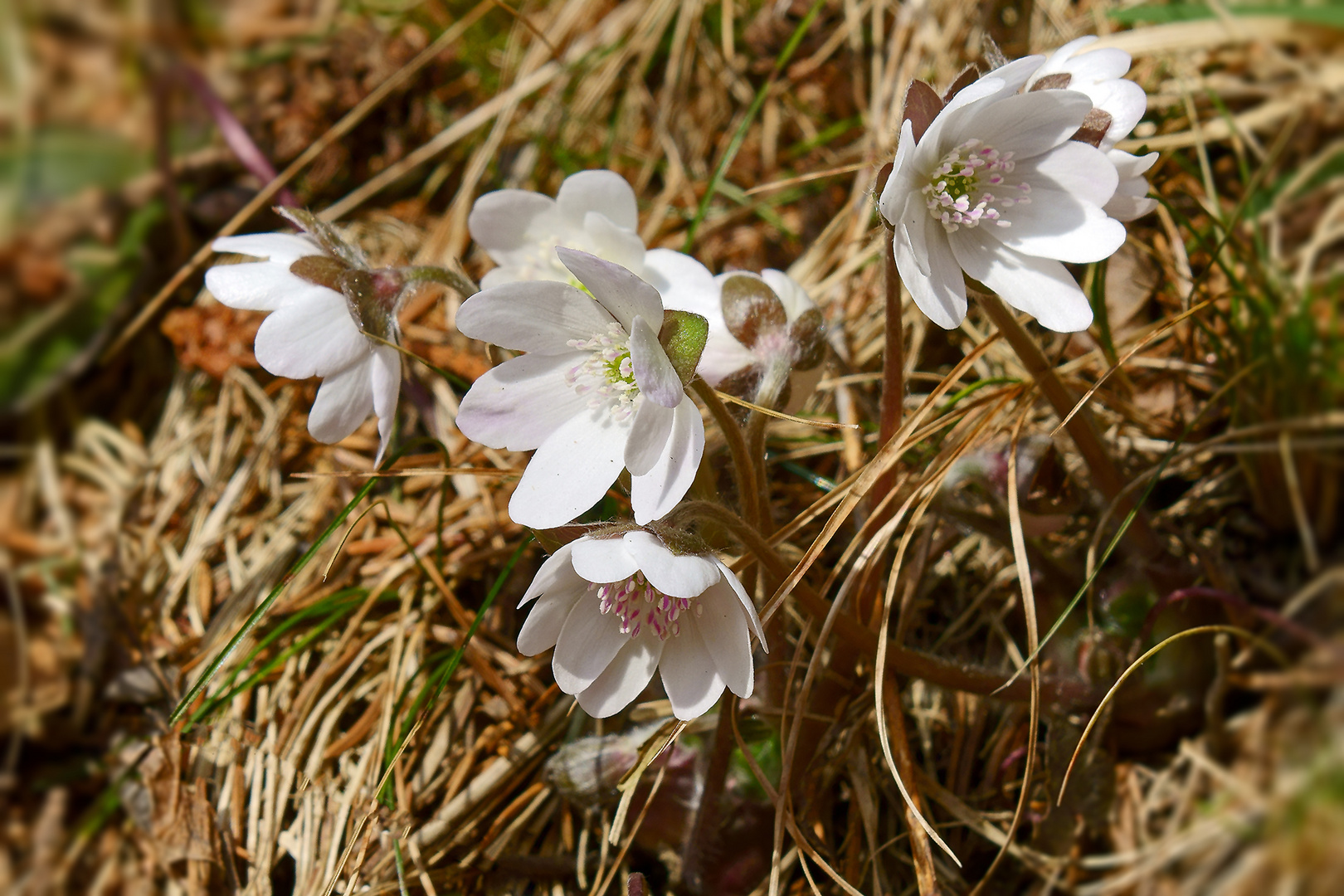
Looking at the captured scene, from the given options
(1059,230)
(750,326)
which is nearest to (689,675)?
(750,326)

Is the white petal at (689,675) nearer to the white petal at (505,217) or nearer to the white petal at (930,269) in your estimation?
the white petal at (930,269)

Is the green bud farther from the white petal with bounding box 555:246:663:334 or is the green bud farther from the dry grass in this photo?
the dry grass

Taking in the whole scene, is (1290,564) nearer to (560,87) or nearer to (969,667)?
(969,667)

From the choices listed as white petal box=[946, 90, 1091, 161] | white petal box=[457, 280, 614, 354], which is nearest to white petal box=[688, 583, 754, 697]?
white petal box=[457, 280, 614, 354]

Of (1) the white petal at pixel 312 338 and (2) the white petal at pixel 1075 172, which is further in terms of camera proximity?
(1) the white petal at pixel 312 338

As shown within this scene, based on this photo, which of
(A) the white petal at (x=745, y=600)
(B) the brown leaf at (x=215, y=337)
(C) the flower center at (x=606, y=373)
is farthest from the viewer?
(B) the brown leaf at (x=215, y=337)

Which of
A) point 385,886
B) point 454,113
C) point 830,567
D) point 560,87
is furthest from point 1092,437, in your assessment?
point 454,113

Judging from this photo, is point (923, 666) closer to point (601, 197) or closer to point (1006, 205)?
point (1006, 205)

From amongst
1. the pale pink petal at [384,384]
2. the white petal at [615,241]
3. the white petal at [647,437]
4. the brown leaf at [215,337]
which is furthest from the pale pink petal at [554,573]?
the brown leaf at [215,337]
